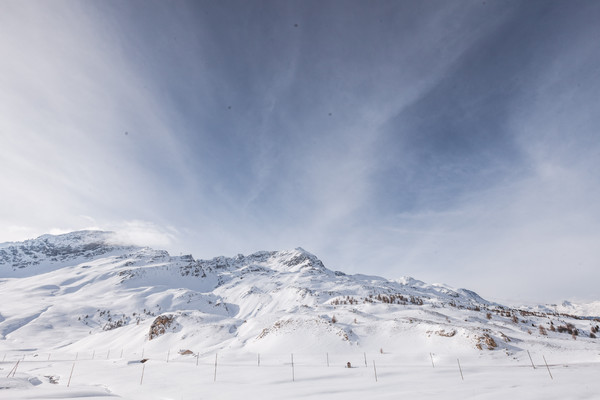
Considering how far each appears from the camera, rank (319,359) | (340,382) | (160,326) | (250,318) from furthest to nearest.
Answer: (250,318) < (160,326) < (319,359) < (340,382)

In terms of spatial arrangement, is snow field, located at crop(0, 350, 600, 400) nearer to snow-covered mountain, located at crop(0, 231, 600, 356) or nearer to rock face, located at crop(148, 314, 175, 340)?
snow-covered mountain, located at crop(0, 231, 600, 356)

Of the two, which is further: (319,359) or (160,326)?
(160,326)

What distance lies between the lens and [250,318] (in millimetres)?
71000

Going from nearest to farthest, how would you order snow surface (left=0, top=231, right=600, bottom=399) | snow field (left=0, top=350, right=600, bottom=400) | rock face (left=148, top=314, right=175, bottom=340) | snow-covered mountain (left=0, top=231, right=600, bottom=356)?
snow field (left=0, top=350, right=600, bottom=400) → snow surface (left=0, top=231, right=600, bottom=399) → snow-covered mountain (left=0, top=231, right=600, bottom=356) → rock face (left=148, top=314, right=175, bottom=340)

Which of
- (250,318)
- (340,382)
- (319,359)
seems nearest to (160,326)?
(250,318)

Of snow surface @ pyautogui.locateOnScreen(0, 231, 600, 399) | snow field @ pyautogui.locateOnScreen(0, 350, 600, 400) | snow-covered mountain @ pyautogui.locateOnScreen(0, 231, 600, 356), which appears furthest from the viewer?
snow-covered mountain @ pyautogui.locateOnScreen(0, 231, 600, 356)

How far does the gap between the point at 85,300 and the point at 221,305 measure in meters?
75.3

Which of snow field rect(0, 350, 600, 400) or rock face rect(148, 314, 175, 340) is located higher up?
rock face rect(148, 314, 175, 340)

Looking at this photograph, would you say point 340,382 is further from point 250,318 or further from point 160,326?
point 250,318

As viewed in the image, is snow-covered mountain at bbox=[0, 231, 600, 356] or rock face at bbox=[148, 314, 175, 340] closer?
snow-covered mountain at bbox=[0, 231, 600, 356]

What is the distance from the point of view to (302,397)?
17.4 metres

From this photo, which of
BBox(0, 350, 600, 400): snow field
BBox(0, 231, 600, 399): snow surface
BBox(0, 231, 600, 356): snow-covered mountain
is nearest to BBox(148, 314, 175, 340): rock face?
BBox(0, 231, 600, 356): snow-covered mountain

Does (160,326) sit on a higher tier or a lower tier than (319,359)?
higher

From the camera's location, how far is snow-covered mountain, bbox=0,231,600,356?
131 ft
